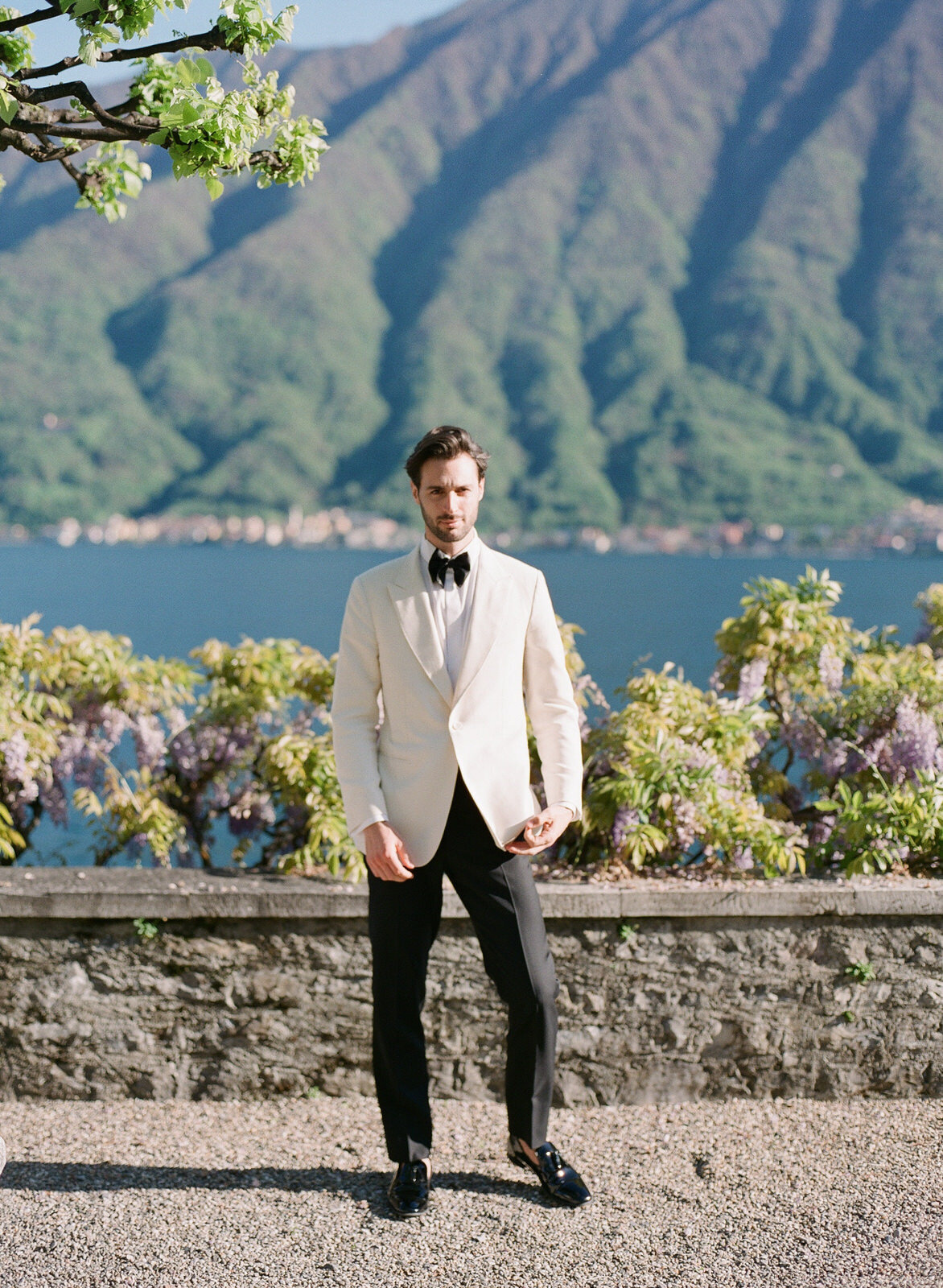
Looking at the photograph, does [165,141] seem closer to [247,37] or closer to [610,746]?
[247,37]

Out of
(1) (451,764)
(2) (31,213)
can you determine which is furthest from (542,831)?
(2) (31,213)

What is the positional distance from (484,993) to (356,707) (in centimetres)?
139

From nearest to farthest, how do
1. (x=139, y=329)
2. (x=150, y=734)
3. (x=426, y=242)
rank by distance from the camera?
(x=150, y=734), (x=139, y=329), (x=426, y=242)

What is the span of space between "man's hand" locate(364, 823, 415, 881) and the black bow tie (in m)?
0.70

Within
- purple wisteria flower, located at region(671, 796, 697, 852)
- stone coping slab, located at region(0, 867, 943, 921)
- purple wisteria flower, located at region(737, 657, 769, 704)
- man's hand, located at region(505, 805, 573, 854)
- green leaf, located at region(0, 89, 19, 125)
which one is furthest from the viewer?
purple wisteria flower, located at region(737, 657, 769, 704)

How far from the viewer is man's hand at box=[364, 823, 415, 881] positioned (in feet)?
10.2

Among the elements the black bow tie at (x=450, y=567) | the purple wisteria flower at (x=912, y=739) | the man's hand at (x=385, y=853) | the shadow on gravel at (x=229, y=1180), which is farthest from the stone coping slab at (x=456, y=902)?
the black bow tie at (x=450, y=567)

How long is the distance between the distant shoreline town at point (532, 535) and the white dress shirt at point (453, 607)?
331 feet

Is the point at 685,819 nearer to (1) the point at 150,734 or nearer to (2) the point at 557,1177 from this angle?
(2) the point at 557,1177

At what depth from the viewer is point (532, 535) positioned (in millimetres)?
113938

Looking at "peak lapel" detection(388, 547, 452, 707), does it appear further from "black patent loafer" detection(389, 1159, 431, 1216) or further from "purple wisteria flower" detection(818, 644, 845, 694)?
"purple wisteria flower" detection(818, 644, 845, 694)

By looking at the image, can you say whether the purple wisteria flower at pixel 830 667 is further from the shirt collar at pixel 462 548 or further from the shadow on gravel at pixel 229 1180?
the shadow on gravel at pixel 229 1180

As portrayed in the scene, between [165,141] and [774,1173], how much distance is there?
3.40m

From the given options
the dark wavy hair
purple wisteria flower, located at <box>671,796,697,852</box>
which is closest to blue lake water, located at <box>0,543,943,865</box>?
purple wisteria flower, located at <box>671,796,697,852</box>
